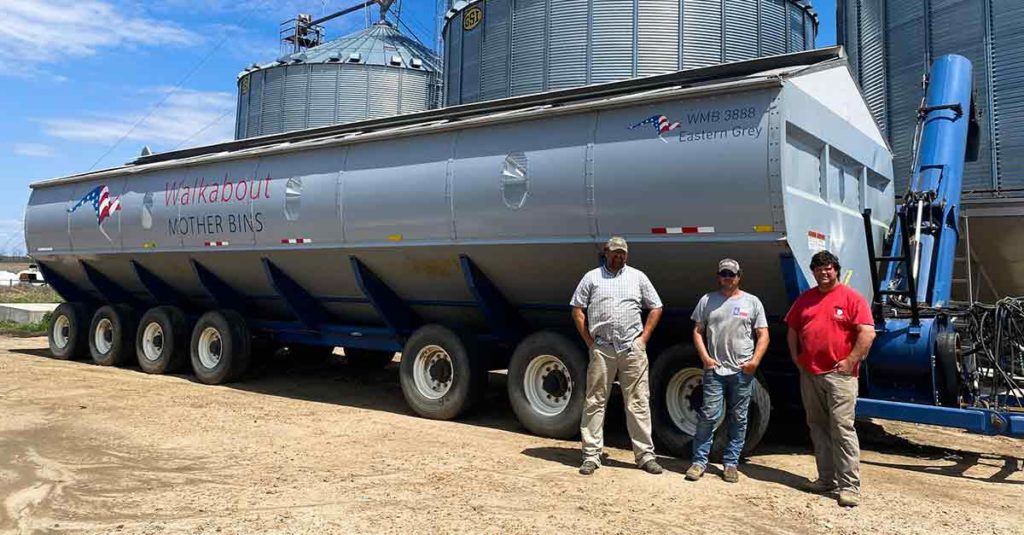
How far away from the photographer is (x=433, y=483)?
19.3 feet

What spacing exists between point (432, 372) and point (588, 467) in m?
3.13

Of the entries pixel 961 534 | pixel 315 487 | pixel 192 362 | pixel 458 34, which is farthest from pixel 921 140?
pixel 458 34

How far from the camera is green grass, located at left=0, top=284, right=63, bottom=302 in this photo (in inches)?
1293

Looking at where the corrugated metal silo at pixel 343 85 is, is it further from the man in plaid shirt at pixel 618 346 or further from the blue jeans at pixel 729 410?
the blue jeans at pixel 729 410

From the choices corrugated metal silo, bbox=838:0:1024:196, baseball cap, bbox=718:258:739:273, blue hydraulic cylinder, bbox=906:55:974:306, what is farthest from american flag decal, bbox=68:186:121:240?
corrugated metal silo, bbox=838:0:1024:196

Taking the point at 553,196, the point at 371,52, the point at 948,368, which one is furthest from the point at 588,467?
the point at 371,52

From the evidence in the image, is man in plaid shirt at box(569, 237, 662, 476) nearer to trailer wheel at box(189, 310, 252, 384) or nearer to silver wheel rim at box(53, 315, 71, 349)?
trailer wheel at box(189, 310, 252, 384)

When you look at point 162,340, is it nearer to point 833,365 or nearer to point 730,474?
point 730,474

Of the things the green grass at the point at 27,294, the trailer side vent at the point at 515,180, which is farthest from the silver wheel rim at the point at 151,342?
the green grass at the point at 27,294

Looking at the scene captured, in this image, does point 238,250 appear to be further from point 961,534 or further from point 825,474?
point 961,534

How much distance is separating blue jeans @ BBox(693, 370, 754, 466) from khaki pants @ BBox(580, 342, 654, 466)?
1.43ft

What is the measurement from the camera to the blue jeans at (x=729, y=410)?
6035mm

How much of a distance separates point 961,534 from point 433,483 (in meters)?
3.62

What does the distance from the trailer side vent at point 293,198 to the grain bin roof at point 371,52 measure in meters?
20.9
